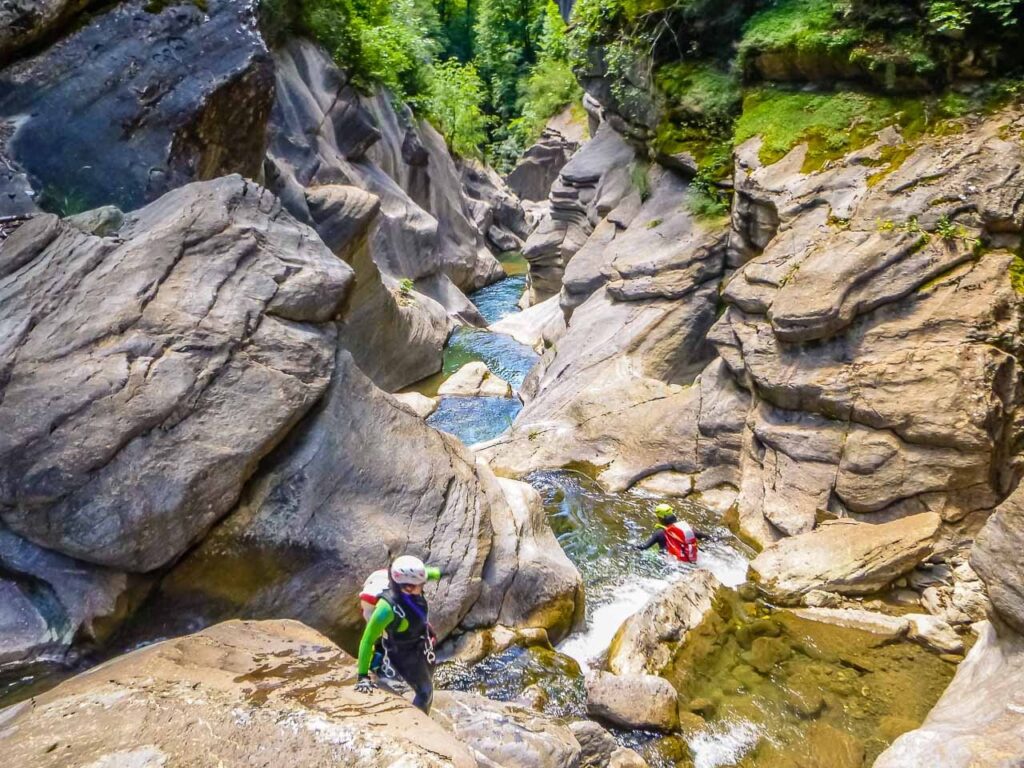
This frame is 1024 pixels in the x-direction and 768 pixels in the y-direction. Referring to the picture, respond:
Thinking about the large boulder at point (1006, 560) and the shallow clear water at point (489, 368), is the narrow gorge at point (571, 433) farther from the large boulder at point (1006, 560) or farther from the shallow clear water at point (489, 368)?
the shallow clear water at point (489, 368)

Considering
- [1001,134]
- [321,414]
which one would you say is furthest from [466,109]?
[321,414]

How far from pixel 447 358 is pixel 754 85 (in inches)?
442

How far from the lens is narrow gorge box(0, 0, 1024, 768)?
601 centimetres

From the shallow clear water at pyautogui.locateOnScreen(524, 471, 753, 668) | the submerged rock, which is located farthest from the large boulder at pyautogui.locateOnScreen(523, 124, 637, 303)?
the shallow clear water at pyautogui.locateOnScreen(524, 471, 753, 668)

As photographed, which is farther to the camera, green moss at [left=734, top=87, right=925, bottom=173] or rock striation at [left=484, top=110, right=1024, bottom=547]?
green moss at [left=734, top=87, right=925, bottom=173]

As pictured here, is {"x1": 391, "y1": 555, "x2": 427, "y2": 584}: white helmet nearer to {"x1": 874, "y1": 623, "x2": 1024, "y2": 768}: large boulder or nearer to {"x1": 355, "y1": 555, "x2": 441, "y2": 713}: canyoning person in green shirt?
{"x1": 355, "y1": 555, "x2": 441, "y2": 713}: canyoning person in green shirt

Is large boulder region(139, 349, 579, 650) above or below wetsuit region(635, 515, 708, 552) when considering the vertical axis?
above

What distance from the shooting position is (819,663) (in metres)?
7.83

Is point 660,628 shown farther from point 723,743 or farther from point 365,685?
point 365,685

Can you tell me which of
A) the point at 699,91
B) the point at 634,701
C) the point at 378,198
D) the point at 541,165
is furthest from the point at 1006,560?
the point at 541,165

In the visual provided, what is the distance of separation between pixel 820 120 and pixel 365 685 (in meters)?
12.7

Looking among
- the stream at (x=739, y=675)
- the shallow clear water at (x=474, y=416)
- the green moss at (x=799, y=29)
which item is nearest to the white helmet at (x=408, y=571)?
the stream at (x=739, y=675)

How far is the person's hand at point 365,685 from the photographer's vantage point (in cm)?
507

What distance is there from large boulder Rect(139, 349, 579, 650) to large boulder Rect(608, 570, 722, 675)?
865 millimetres
